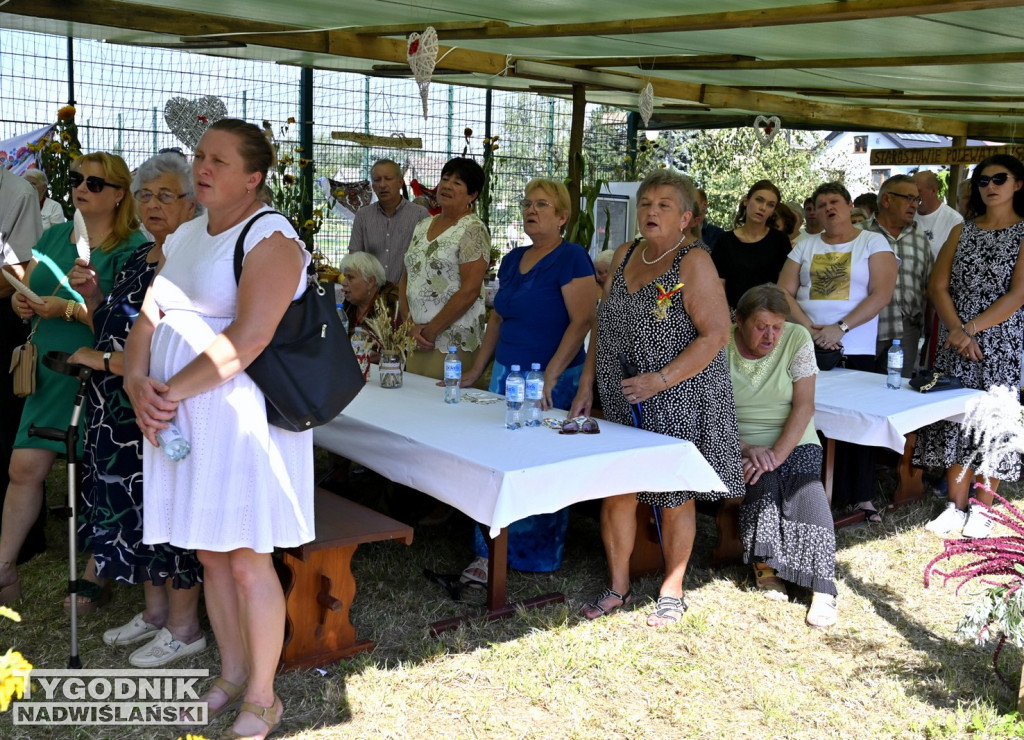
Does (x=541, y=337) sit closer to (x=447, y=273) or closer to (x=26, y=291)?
(x=447, y=273)

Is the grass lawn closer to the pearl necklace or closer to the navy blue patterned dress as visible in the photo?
the navy blue patterned dress

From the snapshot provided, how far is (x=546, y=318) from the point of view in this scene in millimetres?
3814

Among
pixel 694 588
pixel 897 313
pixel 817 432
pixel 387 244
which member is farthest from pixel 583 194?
pixel 694 588

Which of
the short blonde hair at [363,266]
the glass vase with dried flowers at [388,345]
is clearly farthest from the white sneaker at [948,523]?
the short blonde hair at [363,266]

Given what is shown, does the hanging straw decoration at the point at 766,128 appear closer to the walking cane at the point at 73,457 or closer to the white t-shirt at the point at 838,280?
the white t-shirt at the point at 838,280

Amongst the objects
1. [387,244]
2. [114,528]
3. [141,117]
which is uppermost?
[141,117]

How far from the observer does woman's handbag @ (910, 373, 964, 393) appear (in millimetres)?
4324

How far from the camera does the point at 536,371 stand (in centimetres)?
366

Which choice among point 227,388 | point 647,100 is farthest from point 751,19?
point 227,388

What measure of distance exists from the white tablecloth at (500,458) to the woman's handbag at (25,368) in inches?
38.8

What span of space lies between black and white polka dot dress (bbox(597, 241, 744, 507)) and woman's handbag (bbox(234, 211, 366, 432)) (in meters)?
1.21

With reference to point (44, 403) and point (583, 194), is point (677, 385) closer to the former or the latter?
point (44, 403)

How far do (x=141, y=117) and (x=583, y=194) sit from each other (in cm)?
419

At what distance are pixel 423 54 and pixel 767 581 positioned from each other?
2942mm
